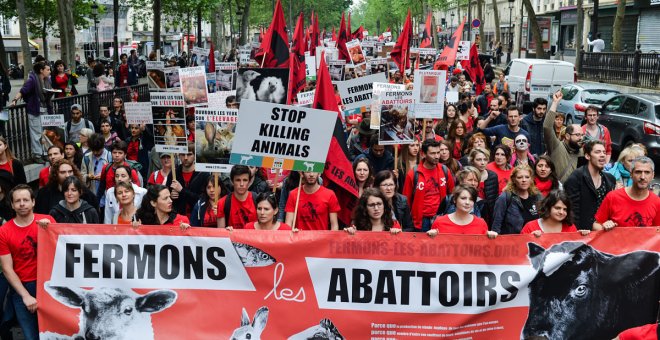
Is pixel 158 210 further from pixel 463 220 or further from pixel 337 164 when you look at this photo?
pixel 463 220

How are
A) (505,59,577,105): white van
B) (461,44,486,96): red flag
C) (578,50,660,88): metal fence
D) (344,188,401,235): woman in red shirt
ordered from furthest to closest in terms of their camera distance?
(578,50,660,88): metal fence
(505,59,577,105): white van
(461,44,486,96): red flag
(344,188,401,235): woman in red shirt

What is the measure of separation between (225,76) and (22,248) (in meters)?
10.5

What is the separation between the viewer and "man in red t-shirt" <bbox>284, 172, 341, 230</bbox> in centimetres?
716

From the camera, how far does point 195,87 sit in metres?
9.66

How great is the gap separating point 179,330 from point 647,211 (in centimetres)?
366

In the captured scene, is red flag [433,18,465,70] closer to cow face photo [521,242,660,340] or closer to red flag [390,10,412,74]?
red flag [390,10,412,74]

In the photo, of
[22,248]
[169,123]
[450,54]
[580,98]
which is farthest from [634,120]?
[22,248]

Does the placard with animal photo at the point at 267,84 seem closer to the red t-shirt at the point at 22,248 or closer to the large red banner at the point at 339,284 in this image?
the large red banner at the point at 339,284

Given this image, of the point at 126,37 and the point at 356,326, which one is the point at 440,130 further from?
the point at 126,37

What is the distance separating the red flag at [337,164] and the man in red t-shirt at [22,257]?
2.60 metres

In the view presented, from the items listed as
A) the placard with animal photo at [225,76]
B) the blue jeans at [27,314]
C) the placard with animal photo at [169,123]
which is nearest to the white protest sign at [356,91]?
the placard with animal photo at [169,123]

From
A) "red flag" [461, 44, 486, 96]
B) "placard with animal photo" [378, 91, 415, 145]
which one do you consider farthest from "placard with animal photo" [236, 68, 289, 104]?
"red flag" [461, 44, 486, 96]

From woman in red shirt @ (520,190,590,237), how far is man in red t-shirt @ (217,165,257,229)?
7.65ft

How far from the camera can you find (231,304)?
598 centimetres
